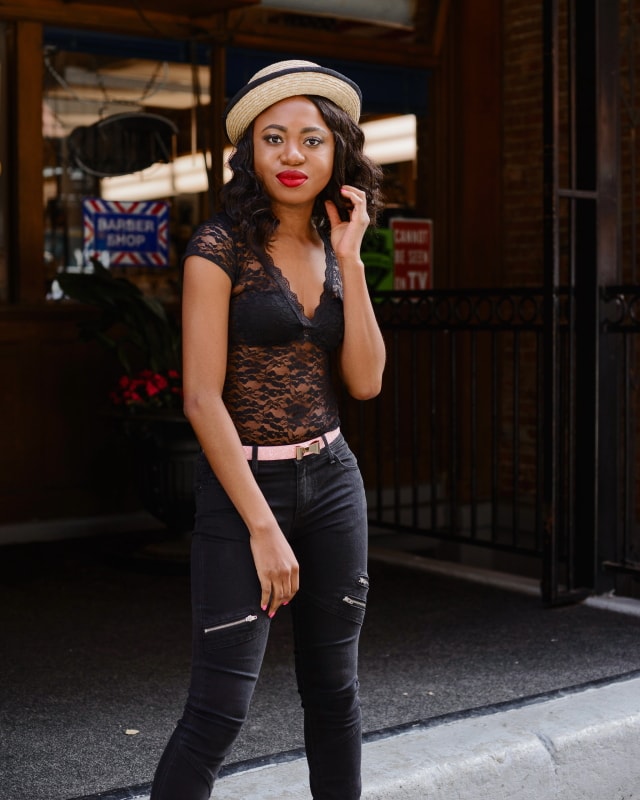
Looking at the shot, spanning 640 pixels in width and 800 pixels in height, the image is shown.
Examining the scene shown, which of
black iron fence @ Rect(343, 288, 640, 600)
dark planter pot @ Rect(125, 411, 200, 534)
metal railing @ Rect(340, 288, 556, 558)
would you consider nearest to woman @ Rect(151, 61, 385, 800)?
dark planter pot @ Rect(125, 411, 200, 534)

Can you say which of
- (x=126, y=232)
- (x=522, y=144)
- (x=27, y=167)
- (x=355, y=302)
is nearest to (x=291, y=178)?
(x=355, y=302)

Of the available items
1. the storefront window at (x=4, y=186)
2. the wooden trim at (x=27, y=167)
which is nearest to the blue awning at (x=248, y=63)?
the wooden trim at (x=27, y=167)

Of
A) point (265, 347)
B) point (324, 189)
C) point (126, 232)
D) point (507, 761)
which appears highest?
point (126, 232)

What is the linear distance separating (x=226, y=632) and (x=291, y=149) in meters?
1.04

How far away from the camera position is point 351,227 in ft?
9.60

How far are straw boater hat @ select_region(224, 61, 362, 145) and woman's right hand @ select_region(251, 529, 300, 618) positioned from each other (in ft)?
3.01

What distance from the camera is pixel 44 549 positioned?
7039 mm

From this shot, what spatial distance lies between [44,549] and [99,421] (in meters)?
0.82

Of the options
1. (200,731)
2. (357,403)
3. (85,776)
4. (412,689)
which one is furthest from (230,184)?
(357,403)

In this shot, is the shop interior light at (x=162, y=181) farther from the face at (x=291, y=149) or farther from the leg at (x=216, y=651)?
the leg at (x=216, y=651)

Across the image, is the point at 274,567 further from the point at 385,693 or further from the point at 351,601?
the point at 385,693

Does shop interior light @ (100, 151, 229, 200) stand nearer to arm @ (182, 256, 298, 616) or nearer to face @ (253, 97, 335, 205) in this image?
face @ (253, 97, 335, 205)

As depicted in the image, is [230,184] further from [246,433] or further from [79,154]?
[79,154]

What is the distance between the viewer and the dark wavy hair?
2.86 m
